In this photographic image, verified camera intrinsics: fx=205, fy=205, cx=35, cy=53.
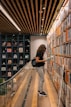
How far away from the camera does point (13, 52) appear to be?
1697 centimetres

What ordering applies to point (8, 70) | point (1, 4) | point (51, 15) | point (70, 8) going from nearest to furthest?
point (70, 8) < point (1, 4) < point (51, 15) < point (8, 70)

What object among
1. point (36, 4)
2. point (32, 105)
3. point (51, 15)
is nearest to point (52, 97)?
point (32, 105)

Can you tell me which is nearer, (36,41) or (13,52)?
(36,41)

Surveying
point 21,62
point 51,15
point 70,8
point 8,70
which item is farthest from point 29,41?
point 70,8

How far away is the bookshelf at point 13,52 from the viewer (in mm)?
16672

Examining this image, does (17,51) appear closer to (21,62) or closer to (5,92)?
(21,62)

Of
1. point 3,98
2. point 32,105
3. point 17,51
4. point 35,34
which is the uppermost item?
point 35,34

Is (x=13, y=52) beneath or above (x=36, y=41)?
beneath

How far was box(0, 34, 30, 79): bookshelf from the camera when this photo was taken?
1667cm

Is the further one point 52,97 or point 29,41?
point 29,41

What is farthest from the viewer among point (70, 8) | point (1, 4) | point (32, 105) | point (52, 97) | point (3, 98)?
point (1, 4)

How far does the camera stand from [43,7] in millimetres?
7328

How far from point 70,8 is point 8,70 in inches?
509

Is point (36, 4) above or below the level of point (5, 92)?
above
